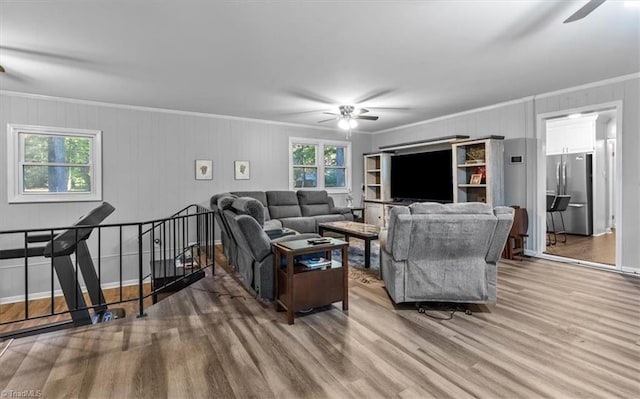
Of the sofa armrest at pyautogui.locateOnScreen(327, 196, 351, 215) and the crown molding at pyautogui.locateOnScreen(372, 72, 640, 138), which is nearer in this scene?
the crown molding at pyautogui.locateOnScreen(372, 72, 640, 138)

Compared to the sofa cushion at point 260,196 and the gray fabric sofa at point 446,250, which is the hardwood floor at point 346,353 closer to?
the gray fabric sofa at point 446,250

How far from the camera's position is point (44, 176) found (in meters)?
5.05

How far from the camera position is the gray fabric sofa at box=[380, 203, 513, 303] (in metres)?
2.86

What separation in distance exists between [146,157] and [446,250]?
16.9 feet

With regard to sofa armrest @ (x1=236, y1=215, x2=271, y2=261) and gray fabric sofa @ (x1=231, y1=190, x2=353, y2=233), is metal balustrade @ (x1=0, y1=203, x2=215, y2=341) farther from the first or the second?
gray fabric sofa @ (x1=231, y1=190, x2=353, y2=233)

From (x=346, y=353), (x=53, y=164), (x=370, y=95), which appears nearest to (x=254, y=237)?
(x=346, y=353)

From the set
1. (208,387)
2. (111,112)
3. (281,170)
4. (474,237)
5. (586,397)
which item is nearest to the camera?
(586,397)

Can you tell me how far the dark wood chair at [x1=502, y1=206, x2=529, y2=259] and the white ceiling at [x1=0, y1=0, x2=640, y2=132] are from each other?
187 centimetres

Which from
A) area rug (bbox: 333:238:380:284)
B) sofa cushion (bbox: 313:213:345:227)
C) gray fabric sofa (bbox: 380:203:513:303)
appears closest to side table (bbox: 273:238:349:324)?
gray fabric sofa (bbox: 380:203:513:303)

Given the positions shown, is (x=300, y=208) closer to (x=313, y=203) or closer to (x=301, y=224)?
(x=313, y=203)

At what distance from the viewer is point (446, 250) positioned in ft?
9.67

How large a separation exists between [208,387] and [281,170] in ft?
17.9

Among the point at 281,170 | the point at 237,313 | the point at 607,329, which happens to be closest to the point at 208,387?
the point at 237,313

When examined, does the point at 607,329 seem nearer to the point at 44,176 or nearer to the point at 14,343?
the point at 14,343
